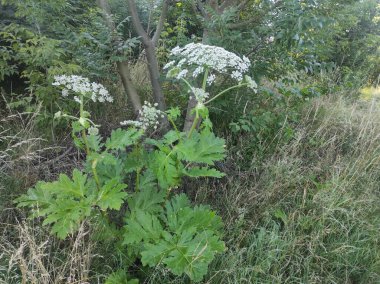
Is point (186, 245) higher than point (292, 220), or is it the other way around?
point (186, 245)

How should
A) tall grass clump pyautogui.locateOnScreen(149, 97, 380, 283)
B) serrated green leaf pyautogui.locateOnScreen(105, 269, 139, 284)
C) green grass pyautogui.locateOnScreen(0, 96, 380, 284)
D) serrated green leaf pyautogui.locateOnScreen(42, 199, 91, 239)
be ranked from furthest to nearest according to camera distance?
tall grass clump pyautogui.locateOnScreen(149, 97, 380, 283), green grass pyautogui.locateOnScreen(0, 96, 380, 284), serrated green leaf pyautogui.locateOnScreen(105, 269, 139, 284), serrated green leaf pyautogui.locateOnScreen(42, 199, 91, 239)

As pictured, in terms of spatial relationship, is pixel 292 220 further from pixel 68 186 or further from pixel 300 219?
pixel 68 186

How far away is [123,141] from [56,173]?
1.01m

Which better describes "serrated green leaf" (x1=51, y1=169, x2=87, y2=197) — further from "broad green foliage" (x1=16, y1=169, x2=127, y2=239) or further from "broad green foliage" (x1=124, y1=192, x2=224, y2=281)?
"broad green foliage" (x1=124, y1=192, x2=224, y2=281)

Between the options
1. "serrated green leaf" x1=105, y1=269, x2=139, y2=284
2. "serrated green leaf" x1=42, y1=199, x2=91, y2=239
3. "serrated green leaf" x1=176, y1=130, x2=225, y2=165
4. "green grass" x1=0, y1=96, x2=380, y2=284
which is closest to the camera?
"serrated green leaf" x1=42, y1=199, x2=91, y2=239

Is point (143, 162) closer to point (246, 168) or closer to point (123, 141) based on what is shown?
point (123, 141)

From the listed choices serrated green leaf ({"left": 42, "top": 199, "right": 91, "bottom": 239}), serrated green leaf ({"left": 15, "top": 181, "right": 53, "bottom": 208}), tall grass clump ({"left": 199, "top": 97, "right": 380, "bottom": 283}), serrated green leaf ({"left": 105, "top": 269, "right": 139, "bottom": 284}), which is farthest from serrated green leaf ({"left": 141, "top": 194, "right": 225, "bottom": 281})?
serrated green leaf ({"left": 15, "top": 181, "right": 53, "bottom": 208})

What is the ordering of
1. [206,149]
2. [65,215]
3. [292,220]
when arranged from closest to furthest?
[65,215], [206,149], [292,220]

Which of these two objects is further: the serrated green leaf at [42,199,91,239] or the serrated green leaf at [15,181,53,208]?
the serrated green leaf at [15,181,53,208]

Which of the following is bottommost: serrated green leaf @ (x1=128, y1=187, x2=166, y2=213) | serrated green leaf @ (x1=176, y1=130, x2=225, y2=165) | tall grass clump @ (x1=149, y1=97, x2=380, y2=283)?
tall grass clump @ (x1=149, y1=97, x2=380, y2=283)

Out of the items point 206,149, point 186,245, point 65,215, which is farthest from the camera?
point 206,149

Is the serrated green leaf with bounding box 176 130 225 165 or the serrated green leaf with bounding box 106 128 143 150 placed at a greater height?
the serrated green leaf with bounding box 106 128 143 150

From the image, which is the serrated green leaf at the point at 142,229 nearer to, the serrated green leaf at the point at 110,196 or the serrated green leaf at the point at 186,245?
the serrated green leaf at the point at 186,245

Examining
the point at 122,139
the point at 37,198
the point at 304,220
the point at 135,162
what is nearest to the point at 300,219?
the point at 304,220
